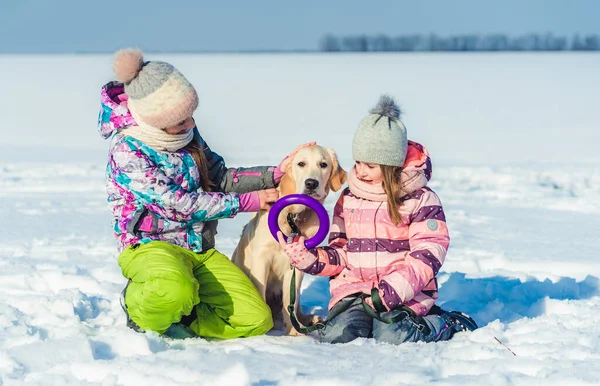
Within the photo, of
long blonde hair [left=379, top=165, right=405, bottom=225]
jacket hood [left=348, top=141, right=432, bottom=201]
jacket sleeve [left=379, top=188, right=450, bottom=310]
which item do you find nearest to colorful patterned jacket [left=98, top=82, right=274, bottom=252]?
jacket hood [left=348, top=141, right=432, bottom=201]

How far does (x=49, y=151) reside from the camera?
11328 millimetres

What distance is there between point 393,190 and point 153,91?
131cm

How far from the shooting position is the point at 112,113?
12.7 ft

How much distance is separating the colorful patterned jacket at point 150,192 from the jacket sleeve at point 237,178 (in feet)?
1.05

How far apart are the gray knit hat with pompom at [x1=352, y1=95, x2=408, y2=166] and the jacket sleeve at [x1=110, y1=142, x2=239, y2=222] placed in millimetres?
770

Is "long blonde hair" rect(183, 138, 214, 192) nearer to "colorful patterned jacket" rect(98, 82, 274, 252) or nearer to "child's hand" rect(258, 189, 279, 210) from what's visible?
"colorful patterned jacket" rect(98, 82, 274, 252)

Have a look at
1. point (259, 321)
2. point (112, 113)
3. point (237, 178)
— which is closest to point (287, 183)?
point (237, 178)

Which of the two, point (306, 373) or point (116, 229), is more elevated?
point (116, 229)

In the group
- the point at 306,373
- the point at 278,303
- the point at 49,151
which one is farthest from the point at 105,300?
the point at 49,151

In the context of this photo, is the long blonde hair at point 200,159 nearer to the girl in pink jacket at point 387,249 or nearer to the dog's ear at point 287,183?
the dog's ear at point 287,183

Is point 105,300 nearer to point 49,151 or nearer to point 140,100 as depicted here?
point 140,100

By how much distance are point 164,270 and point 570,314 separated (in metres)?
2.22

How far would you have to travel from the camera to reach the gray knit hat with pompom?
144 inches

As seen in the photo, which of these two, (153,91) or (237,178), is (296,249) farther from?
(153,91)
